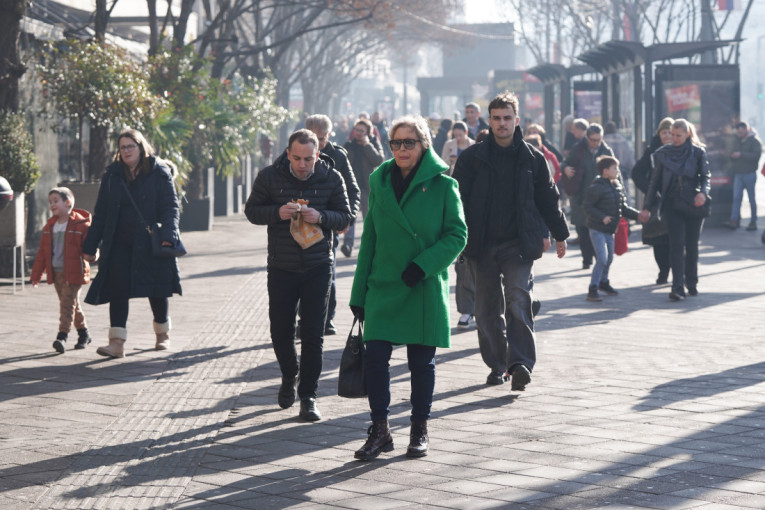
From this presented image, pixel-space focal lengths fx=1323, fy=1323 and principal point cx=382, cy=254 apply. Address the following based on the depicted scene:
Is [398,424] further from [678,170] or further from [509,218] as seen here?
[678,170]

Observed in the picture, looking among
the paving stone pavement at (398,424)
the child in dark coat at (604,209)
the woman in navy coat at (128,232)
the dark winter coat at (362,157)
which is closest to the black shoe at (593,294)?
the child in dark coat at (604,209)

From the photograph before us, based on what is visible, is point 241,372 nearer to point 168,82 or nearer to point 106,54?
point 106,54

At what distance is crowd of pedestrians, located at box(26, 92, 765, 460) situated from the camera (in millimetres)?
5898

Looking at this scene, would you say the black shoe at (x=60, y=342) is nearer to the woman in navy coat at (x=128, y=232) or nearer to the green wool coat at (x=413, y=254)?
the woman in navy coat at (x=128, y=232)

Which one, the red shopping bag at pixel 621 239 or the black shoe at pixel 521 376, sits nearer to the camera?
the black shoe at pixel 521 376

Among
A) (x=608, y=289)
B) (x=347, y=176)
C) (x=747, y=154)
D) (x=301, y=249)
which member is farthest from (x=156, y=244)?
(x=747, y=154)

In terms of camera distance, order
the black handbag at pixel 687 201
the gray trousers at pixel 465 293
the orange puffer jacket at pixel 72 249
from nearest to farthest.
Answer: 1. the orange puffer jacket at pixel 72 249
2. the gray trousers at pixel 465 293
3. the black handbag at pixel 687 201

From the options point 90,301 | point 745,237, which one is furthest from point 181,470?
point 745,237

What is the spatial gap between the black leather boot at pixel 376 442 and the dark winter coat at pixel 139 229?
318 centimetres

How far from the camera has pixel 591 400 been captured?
7250 millimetres

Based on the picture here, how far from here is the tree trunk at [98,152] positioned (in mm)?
16641

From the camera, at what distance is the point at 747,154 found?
20.7 m

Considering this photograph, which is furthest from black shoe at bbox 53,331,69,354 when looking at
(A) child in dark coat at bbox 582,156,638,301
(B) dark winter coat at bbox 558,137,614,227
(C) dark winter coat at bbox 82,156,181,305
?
(B) dark winter coat at bbox 558,137,614,227

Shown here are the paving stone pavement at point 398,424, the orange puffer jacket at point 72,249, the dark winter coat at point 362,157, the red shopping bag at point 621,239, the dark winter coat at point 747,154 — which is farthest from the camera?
the dark winter coat at point 747,154
